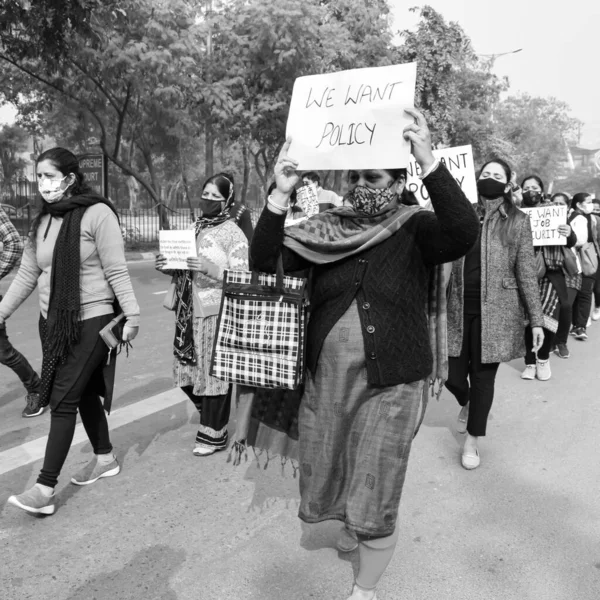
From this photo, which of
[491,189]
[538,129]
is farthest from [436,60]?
[538,129]

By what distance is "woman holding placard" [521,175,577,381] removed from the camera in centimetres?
629

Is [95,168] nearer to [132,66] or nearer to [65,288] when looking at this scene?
[132,66]

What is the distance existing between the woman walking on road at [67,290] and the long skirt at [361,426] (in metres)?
1.40

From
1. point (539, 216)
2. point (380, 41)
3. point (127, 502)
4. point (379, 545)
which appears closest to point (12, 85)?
point (380, 41)

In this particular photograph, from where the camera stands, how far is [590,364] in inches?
276

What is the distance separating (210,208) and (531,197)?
384 cm

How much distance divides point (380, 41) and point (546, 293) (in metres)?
16.6

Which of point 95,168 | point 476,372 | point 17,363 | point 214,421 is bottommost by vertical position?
point 214,421

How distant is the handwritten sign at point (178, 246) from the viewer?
157 inches

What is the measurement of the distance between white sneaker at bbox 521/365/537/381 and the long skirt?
411cm

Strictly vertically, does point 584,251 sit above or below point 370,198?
below

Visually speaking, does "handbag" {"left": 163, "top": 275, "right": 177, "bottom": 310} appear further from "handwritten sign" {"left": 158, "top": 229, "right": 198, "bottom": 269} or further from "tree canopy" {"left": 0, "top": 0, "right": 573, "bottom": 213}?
"tree canopy" {"left": 0, "top": 0, "right": 573, "bottom": 213}

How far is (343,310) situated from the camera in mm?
2453

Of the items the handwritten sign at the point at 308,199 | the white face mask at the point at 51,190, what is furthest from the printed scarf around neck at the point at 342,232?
the handwritten sign at the point at 308,199
